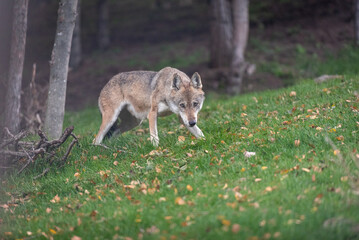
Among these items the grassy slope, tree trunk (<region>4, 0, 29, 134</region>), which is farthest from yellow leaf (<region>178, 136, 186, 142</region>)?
tree trunk (<region>4, 0, 29, 134</region>)

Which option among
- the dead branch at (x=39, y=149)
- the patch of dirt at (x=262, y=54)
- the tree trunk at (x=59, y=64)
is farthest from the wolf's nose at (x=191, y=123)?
the patch of dirt at (x=262, y=54)

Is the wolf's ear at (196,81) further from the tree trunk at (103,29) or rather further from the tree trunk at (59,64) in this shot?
the tree trunk at (103,29)

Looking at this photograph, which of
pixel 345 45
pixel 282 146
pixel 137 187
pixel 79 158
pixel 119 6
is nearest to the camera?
pixel 137 187

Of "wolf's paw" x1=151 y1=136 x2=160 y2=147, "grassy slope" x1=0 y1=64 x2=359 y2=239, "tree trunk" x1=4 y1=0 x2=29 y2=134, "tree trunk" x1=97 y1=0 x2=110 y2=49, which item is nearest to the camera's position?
"grassy slope" x1=0 y1=64 x2=359 y2=239

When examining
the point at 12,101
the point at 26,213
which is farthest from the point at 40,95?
the point at 26,213

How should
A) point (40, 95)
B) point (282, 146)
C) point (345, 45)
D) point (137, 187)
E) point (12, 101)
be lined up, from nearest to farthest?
point (137, 187) → point (282, 146) → point (12, 101) → point (40, 95) → point (345, 45)

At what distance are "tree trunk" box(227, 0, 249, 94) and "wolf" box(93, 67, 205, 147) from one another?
16.5 ft

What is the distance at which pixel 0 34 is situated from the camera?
12.2 m

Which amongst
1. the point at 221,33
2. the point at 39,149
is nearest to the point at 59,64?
the point at 39,149

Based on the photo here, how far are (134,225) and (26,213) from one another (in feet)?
6.85

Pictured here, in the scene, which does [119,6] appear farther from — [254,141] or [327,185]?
[327,185]

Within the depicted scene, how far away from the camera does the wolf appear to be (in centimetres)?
815

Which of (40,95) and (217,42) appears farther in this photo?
(217,42)

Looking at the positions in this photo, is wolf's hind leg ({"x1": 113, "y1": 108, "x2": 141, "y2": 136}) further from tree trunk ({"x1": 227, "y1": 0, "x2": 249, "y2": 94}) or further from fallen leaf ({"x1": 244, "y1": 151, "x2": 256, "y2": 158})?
tree trunk ({"x1": 227, "y1": 0, "x2": 249, "y2": 94})
